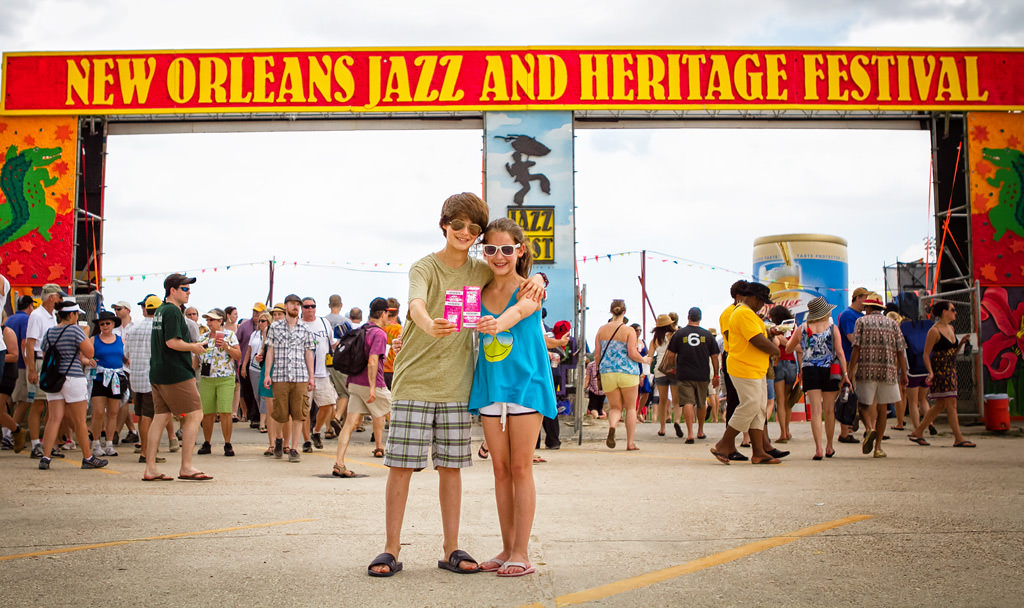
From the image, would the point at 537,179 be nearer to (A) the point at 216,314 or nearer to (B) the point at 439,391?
(A) the point at 216,314

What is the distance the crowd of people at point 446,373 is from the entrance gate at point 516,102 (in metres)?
3.42

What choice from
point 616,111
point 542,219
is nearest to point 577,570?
point 542,219

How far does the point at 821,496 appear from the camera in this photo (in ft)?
21.1

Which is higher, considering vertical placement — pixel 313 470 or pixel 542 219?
pixel 542 219

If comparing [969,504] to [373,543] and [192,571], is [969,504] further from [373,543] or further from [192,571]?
[192,571]

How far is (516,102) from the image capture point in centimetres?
1545

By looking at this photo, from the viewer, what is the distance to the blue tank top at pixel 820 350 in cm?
937

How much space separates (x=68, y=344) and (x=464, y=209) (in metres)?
6.20

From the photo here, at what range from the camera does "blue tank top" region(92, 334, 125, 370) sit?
395 inches

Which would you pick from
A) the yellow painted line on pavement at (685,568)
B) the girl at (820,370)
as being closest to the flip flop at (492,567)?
the yellow painted line on pavement at (685,568)

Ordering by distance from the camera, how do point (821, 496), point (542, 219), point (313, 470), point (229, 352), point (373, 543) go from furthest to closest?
point (542, 219) → point (229, 352) → point (313, 470) → point (821, 496) → point (373, 543)

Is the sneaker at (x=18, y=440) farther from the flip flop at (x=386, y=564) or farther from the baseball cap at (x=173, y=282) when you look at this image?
the flip flop at (x=386, y=564)

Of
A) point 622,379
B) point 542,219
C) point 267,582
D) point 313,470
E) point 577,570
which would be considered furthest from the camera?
point 542,219

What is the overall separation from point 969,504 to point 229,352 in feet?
25.8
